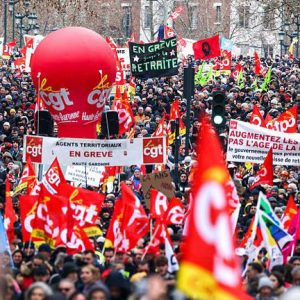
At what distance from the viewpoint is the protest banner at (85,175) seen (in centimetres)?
2494

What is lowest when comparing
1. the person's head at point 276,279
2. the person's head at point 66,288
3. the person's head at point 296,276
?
the person's head at point 276,279

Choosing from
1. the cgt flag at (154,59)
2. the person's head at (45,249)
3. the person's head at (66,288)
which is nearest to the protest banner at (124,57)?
the cgt flag at (154,59)

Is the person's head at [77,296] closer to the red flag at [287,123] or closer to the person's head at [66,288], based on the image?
the person's head at [66,288]

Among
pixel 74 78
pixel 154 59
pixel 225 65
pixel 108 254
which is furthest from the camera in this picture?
pixel 225 65

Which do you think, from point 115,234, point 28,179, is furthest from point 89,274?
point 28,179

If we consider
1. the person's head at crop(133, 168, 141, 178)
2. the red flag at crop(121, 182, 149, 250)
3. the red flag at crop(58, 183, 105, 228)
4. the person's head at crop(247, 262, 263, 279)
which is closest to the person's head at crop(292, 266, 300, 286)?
the person's head at crop(247, 262, 263, 279)

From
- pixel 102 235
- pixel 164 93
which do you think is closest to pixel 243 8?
pixel 164 93

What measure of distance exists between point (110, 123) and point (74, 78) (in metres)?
0.97

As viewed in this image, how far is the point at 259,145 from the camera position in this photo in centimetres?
2439

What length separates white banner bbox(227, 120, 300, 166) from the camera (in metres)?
24.2

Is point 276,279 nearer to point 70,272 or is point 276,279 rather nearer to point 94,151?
point 70,272

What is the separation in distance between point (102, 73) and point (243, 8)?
194ft

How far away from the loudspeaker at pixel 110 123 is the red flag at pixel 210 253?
1781 centimetres

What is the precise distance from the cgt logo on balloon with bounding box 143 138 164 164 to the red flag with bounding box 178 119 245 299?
545 inches
